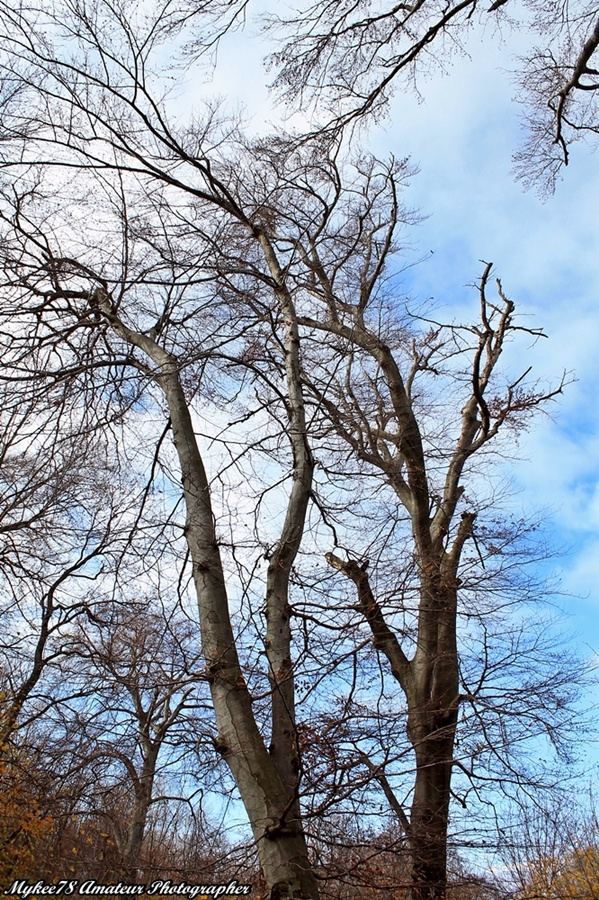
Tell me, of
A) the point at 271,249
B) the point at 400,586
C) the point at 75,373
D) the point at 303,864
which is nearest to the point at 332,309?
the point at 271,249

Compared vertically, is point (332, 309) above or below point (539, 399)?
above

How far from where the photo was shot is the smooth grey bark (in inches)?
119

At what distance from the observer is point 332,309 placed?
7.62m

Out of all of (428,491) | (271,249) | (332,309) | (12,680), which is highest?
(332,309)

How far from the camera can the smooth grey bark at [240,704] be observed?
3.01m

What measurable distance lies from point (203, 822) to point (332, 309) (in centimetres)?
536

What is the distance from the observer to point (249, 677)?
363 cm

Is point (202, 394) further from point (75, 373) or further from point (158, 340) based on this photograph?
point (75, 373)

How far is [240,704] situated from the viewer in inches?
131

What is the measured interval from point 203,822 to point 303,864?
2231 mm

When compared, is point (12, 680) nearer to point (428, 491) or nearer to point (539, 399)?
point (428, 491)

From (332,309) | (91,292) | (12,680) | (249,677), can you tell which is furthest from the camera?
(12,680)

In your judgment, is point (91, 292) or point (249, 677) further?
point (91, 292)

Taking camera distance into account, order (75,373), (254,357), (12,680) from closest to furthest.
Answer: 1. (75,373)
2. (254,357)
3. (12,680)
